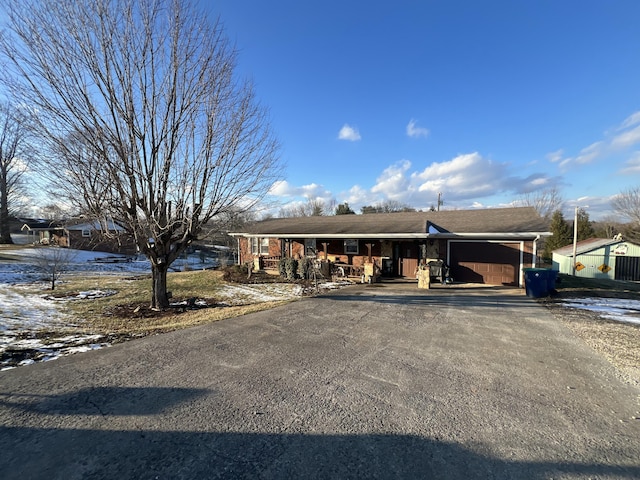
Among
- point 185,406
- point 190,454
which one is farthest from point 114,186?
point 190,454

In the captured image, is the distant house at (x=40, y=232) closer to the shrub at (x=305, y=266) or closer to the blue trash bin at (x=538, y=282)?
the shrub at (x=305, y=266)

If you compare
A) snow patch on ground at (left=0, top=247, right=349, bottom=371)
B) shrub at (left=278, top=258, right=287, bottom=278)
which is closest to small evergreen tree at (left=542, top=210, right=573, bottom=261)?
snow patch on ground at (left=0, top=247, right=349, bottom=371)

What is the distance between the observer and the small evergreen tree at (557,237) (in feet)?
106

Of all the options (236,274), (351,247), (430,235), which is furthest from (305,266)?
(430,235)

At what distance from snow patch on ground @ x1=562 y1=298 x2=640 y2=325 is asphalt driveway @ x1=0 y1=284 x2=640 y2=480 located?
335 cm

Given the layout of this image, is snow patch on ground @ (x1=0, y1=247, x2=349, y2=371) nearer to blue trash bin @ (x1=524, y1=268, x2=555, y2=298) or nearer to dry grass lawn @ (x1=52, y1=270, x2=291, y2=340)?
Answer: dry grass lawn @ (x1=52, y1=270, x2=291, y2=340)

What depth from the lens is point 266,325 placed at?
21.2 feet

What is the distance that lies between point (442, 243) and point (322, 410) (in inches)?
488

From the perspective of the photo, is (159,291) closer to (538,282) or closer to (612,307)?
(538,282)

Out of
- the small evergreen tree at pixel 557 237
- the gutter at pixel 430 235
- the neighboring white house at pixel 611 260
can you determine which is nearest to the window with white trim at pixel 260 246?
the gutter at pixel 430 235

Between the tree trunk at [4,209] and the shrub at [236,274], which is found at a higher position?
the tree trunk at [4,209]

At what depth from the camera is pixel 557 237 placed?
32.4m

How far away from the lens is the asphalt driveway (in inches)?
93.0

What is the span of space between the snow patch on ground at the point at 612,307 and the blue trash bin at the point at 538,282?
799 millimetres
